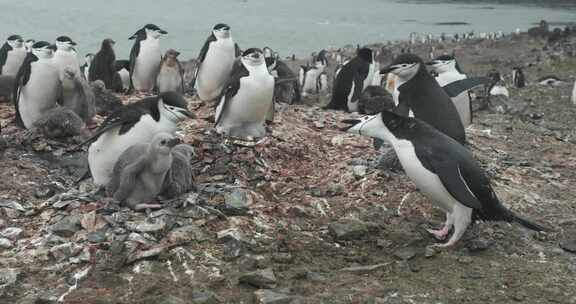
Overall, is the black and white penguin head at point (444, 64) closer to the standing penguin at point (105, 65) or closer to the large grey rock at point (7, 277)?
the standing penguin at point (105, 65)

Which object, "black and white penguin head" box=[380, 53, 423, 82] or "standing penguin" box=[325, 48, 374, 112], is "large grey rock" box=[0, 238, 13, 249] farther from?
"standing penguin" box=[325, 48, 374, 112]

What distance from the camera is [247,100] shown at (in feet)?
20.7

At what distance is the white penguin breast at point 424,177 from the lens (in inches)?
176

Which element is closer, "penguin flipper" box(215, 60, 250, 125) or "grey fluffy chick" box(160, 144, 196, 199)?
"grey fluffy chick" box(160, 144, 196, 199)

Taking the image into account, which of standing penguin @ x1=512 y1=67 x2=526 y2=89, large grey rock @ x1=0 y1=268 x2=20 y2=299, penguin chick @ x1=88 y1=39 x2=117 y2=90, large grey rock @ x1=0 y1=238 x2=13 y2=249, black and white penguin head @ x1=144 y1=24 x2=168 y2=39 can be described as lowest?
standing penguin @ x1=512 y1=67 x2=526 y2=89

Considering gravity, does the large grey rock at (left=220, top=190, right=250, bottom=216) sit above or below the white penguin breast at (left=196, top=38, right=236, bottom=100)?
below

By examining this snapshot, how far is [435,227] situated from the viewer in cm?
509

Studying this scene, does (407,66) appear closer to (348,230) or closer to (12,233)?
(348,230)

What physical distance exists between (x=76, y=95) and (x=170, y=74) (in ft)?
7.04

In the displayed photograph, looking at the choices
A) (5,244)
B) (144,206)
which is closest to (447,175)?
(144,206)

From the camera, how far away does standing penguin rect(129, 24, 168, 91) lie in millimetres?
9367

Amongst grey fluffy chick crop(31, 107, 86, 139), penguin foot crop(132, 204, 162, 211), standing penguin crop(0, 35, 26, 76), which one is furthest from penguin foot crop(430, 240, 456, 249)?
standing penguin crop(0, 35, 26, 76)

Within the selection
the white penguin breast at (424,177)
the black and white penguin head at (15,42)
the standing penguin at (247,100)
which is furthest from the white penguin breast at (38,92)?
the white penguin breast at (424,177)

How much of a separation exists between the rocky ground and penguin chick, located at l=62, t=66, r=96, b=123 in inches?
23.0
